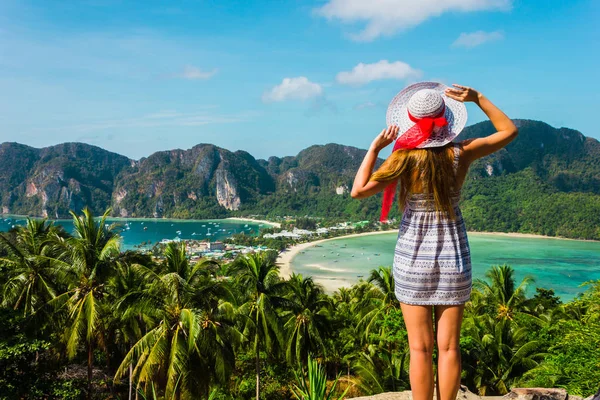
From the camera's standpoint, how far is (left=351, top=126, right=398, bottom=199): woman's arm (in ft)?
5.49

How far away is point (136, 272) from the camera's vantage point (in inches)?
289

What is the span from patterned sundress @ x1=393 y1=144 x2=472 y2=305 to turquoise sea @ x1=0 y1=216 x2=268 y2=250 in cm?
7184

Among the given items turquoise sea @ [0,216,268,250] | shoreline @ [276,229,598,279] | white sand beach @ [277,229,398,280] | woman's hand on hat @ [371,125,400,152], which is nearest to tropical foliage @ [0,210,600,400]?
woman's hand on hat @ [371,125,400,152]

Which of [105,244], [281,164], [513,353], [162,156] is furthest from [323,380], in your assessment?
[281,164]

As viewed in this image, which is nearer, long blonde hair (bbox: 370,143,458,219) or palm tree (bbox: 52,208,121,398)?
long blonde hair (bbox: 370,143,458,219)

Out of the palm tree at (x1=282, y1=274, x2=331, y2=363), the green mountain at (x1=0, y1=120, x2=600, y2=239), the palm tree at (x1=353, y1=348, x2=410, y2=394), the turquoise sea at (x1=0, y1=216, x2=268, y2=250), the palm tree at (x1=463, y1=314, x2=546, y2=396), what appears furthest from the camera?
the green mountain at (x1=0, y1=120, x2=600, y2=239)

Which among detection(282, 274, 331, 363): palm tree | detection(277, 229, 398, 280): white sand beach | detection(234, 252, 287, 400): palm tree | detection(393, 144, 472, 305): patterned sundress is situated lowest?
detection(277, 229, 398, 280): white sand beach

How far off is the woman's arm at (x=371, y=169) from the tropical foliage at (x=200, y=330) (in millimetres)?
847

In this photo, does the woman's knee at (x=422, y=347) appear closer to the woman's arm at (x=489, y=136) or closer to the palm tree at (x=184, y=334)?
the woman's arm at (x=489, y=136)

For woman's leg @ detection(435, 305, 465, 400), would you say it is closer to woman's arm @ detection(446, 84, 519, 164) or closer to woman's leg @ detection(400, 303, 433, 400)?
woman's leg @ detection(400, 303, 433, 400)

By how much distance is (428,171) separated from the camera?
5.45ft

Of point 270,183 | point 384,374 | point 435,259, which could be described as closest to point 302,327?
point 384,374

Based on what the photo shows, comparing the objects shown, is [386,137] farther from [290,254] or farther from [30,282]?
[290,254]

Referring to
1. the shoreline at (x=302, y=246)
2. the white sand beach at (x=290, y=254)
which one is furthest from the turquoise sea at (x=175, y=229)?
the shoreline at (x=302, y=246)
